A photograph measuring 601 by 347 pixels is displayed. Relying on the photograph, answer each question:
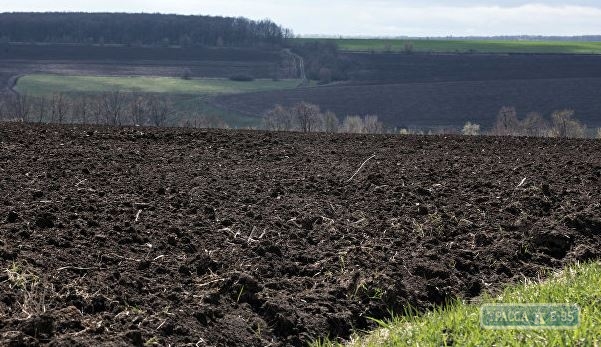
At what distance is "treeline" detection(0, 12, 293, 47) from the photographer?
403 ft

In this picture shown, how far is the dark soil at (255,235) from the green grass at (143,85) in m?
79.6

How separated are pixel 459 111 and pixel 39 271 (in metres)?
75.7

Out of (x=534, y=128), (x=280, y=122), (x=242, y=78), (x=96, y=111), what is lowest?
(x=242, y=78)

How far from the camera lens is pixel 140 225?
754cm

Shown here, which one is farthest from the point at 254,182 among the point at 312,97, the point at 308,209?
the point at 312,97

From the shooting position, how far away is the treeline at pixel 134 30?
12275 cm

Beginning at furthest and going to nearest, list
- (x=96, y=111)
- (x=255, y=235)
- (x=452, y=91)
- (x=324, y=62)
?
(x=324, y=62) < (x=452, y=91) < (x=96, y=111) < (x=255, y=235)

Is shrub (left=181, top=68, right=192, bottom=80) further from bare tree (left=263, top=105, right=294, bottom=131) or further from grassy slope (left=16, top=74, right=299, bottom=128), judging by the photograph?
bare tree (left=263, top=105, right=294, bottom=131)

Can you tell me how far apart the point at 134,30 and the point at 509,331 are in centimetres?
12560

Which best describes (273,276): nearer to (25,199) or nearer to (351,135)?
(25,199)

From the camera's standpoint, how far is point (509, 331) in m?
5.12

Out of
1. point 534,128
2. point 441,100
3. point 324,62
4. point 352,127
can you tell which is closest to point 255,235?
point 534,128

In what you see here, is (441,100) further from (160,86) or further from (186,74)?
(186,74)

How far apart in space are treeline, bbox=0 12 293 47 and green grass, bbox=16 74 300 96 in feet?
76.6
